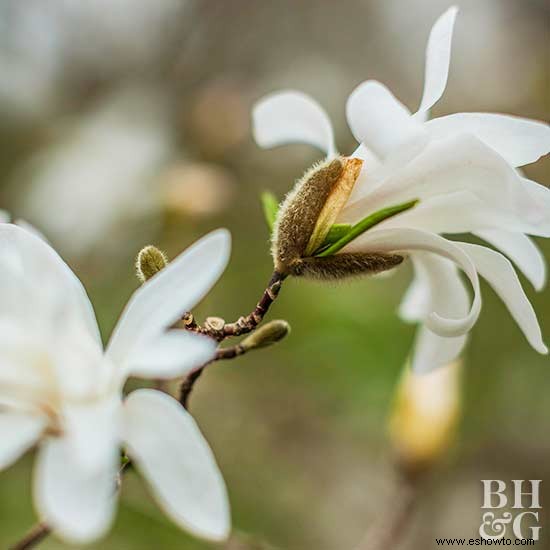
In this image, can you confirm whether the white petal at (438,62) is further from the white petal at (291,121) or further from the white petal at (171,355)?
the white petal at (171,355)

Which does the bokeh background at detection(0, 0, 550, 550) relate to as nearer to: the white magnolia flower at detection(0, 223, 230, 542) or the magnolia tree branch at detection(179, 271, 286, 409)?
the magnolia tree branch at detection(179, 271, 286, 409)

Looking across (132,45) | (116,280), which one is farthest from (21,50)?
(116,280)

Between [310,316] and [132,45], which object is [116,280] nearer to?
[310,316]

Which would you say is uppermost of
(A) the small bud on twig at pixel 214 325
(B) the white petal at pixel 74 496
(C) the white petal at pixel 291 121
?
(C) the white petal at pixel 291 121

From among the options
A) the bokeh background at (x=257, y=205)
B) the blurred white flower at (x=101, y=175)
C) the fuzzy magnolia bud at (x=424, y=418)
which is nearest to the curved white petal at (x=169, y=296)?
the bokeh background at (x=257, y=205)

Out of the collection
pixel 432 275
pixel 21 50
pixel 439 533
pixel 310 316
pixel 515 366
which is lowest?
pixel 439 533

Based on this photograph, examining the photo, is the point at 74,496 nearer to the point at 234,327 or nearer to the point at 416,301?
the point at 234,327

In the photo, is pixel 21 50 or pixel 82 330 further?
pixel 21 50
